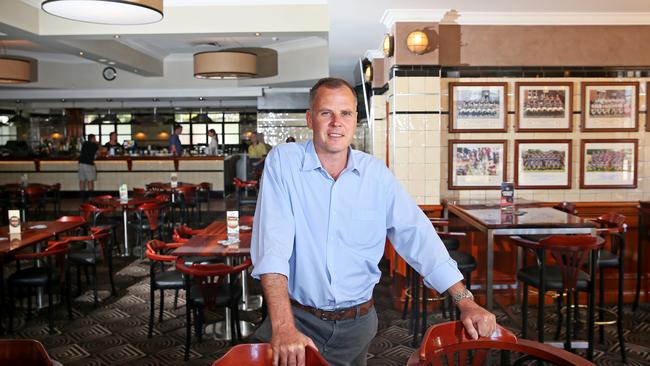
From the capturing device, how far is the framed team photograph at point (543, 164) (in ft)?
20.6

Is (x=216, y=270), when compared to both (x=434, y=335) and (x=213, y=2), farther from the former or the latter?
(x=213, y=2)

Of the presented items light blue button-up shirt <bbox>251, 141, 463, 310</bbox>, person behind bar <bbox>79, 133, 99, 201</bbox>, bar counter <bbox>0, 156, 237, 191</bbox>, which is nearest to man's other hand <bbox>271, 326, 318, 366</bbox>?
light blue button-up shirt <bbox>251, 141, 463, 310</bbox>

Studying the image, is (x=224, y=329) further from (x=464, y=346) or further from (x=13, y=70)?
(x=13, y=70)

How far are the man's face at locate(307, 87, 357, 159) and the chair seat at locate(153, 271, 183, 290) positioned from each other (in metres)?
3.07

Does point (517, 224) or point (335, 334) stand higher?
point (517, 224)

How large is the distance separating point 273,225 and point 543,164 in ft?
16.6

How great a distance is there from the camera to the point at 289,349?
1554 mm

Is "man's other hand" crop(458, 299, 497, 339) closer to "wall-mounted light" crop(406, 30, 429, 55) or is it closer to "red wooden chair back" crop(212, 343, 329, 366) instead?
"red wooden chair back" crop(212, 343, 329, 366)

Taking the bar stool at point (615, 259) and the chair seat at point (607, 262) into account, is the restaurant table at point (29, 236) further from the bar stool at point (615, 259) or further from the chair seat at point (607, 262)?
the chair seat at point (607, 262)

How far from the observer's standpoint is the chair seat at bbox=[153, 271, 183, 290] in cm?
474

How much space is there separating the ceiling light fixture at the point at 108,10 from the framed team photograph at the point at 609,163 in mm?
4552

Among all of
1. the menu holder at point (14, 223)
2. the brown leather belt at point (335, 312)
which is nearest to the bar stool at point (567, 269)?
the brown leather belt at point (335, 312)

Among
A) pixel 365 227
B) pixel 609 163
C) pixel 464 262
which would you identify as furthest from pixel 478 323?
pixel 609 163

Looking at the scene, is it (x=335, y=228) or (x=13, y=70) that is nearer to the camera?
(x=335, y=228)
